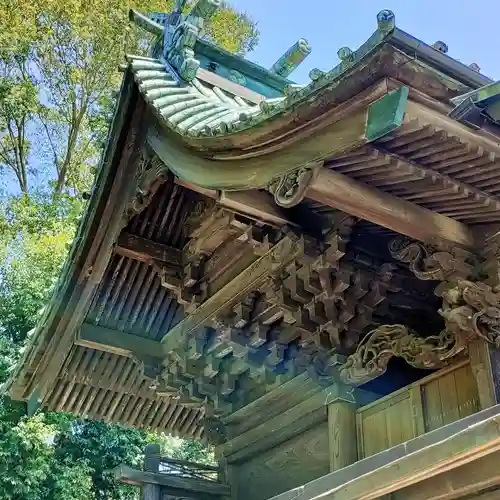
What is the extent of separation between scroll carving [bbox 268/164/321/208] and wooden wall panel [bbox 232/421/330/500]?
6.38 feet

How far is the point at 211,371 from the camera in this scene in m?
4.94

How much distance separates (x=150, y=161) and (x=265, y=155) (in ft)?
4.39

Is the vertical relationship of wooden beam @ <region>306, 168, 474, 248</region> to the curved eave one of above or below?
below

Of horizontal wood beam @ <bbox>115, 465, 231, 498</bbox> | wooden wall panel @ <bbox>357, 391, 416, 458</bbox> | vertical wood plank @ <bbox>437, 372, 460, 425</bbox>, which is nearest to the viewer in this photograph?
vertical wood plank @ <bbox>437, 372, 460, 425</bbox>

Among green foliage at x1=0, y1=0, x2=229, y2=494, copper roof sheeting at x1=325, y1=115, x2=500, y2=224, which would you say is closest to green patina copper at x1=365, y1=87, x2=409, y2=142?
copper roof sheeting at x1=325, y1=115, x2=500, y2=224

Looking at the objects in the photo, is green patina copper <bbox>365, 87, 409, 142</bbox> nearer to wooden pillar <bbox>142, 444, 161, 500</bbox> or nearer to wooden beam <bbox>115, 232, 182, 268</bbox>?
wooden beam <bbox>115, 232, 182, 268</bbox>

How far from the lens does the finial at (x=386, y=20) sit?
2.28 metres

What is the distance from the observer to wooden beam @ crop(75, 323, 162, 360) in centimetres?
518

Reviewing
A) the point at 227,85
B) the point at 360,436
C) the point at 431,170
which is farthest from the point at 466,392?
the point at 227,85

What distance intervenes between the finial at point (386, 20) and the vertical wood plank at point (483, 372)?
64.8 inches

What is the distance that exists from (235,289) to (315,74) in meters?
1.99

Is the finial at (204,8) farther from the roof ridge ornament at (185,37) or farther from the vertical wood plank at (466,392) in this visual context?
the vertical wood plank at (466,392)

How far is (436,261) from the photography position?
10.5 feet

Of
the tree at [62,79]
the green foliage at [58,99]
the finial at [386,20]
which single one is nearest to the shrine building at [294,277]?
the finial at [386,20]
